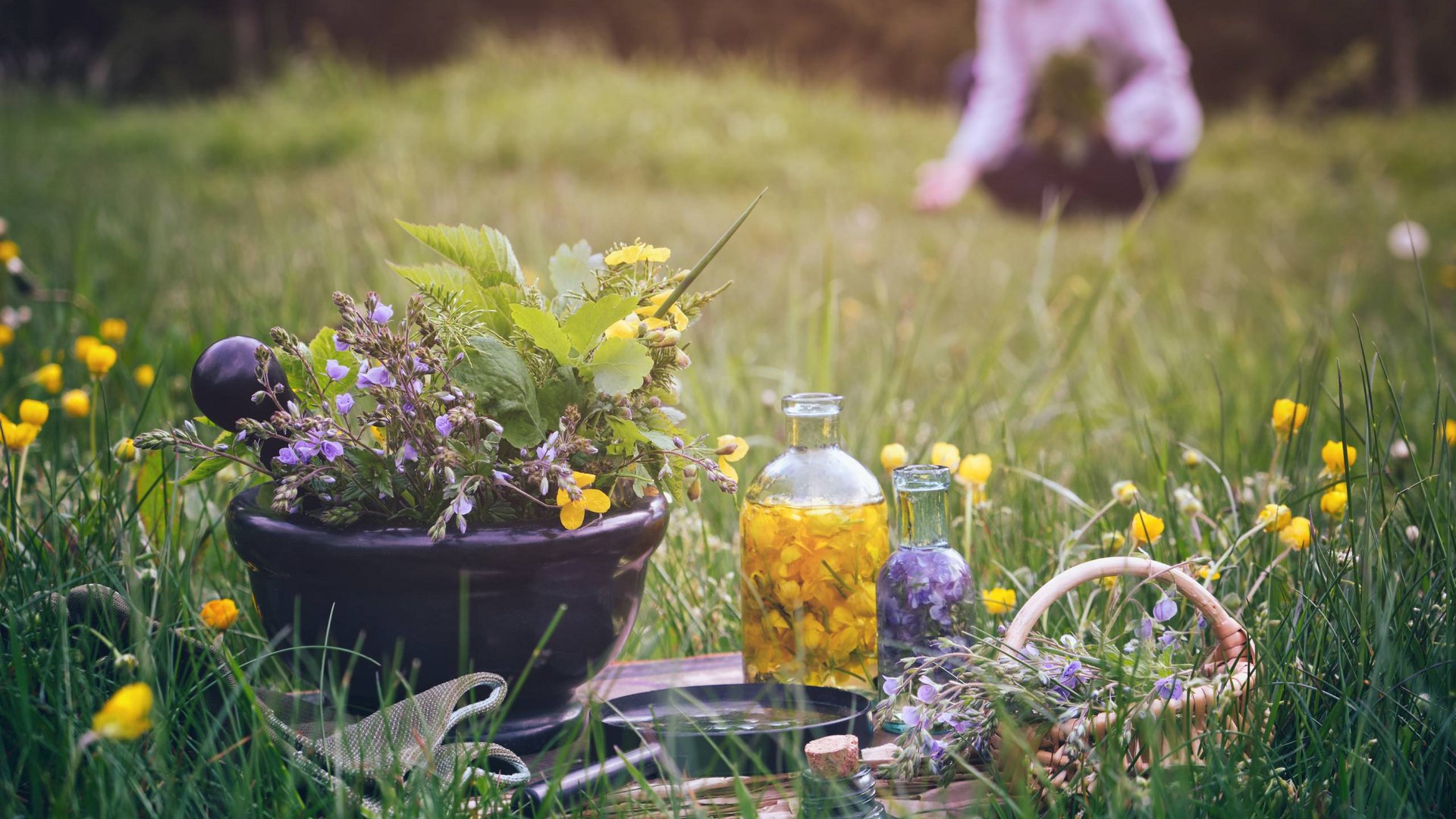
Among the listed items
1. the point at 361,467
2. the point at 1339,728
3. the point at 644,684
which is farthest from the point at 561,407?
the point at 1339,728

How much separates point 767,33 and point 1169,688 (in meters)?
11.8

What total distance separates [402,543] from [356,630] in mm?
99

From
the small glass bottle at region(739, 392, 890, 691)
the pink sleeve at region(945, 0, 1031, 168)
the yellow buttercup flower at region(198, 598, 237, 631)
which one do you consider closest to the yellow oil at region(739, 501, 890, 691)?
the small glass bottle at region(739, 392, 890, 691)

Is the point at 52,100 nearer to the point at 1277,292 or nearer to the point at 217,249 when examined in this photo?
the point at 217,249

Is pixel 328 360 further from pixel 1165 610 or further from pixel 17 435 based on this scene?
pixel 1165 610

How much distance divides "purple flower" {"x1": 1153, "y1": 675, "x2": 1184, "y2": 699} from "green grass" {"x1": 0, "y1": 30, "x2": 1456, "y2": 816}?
6 centimetres

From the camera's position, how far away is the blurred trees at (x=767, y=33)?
36.7ft

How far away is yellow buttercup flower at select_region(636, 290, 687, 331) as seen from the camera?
0.96 m

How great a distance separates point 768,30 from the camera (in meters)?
11.9

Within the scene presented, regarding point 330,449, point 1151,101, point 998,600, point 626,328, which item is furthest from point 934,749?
point 1151,101

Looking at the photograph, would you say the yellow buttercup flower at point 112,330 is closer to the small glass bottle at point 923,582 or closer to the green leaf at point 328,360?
the green leaf at point 328,360

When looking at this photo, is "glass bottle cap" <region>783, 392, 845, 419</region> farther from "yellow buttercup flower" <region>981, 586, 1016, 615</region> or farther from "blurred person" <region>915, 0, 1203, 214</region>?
"blurred person" <region>915, 0, 1203, 214</region>

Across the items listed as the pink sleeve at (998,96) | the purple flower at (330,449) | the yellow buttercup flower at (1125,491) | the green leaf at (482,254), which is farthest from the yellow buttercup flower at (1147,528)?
the pink sleeve at (998,96)

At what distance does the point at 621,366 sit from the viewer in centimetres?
92
